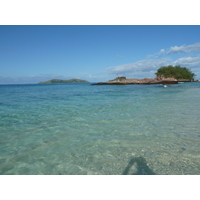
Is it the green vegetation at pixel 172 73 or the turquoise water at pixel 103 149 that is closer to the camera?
the turquoise water at pixel 103 149

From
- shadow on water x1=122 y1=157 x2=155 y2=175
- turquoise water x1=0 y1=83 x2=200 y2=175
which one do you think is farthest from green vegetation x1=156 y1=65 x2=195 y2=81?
shadow on water x1=122 y1=157 x2=155 y2=175

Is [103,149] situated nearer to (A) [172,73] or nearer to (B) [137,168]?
(B) [137,168]

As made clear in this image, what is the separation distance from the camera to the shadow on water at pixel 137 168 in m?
3.91

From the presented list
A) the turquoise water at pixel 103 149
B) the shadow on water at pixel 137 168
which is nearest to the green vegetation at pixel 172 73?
the turquoise water at pixel 103 149

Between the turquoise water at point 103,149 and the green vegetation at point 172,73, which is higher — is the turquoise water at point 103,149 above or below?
below

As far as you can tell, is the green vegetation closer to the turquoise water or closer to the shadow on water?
the turquoise water

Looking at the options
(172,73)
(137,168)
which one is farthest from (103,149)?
(172,73)

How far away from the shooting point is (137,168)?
13.5 feet

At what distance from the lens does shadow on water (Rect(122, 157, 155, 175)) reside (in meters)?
3.91

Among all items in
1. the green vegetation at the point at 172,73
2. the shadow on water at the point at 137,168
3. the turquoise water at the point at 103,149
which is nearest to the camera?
the shadow on water at the point at 137,168

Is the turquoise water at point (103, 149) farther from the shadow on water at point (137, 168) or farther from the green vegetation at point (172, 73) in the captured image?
the green vegetation at point (172, 73)

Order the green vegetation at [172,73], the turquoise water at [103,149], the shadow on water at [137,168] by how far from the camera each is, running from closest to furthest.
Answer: the shadow on water at [137,168]
the turquoise water at [103,149]
the green vegetation at [172,73]

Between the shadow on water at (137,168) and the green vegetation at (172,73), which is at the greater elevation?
the green vegetation at (172,73)

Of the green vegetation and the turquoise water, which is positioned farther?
the green vegetation
